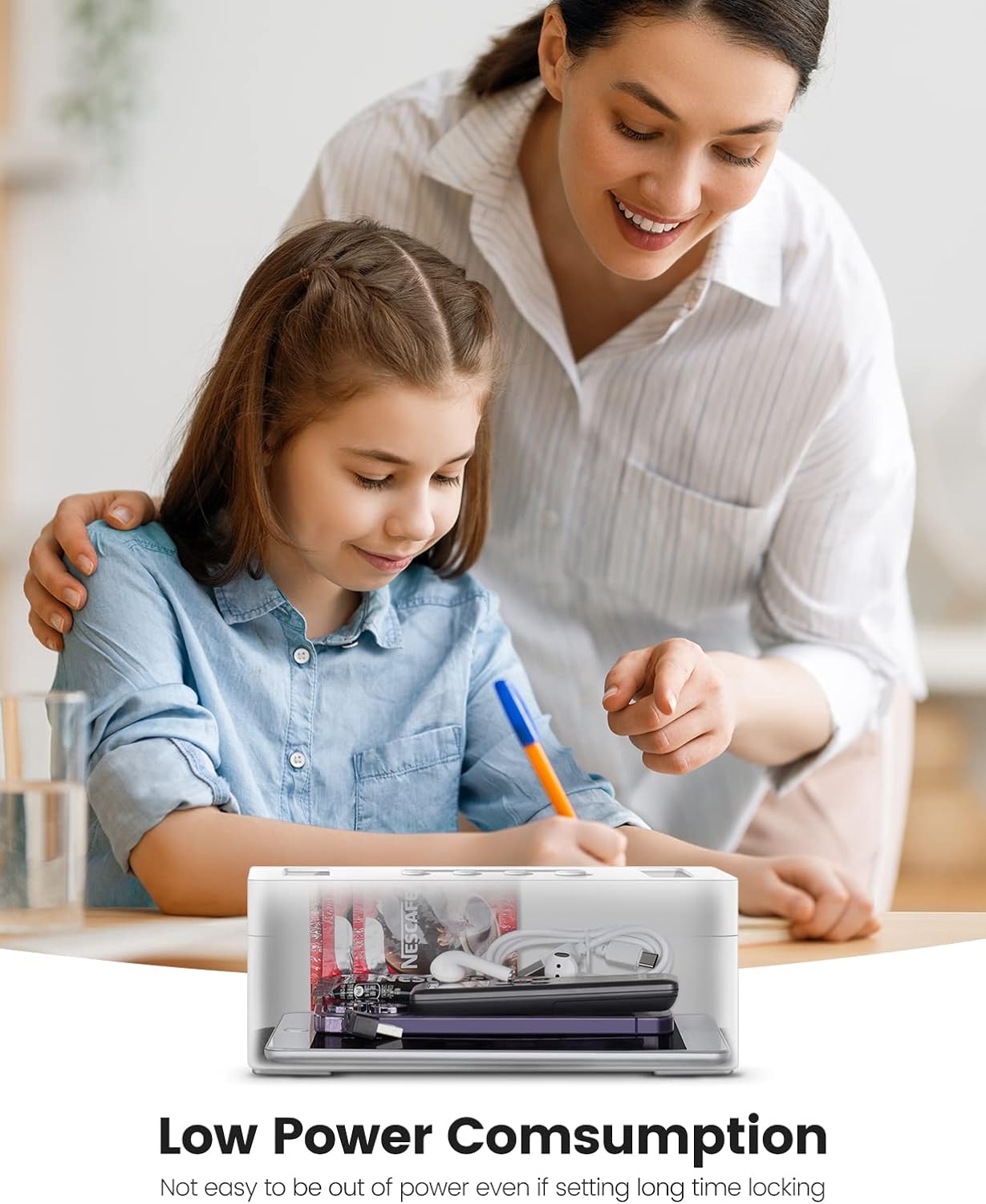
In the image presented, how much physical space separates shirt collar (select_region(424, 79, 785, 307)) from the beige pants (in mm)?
446

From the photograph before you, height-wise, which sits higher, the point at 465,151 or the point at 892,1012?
the point at 465,151

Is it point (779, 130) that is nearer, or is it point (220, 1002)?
point (220, 1002)

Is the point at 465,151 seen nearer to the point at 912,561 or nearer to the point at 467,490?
the point at 467,490

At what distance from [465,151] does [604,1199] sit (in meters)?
0.67

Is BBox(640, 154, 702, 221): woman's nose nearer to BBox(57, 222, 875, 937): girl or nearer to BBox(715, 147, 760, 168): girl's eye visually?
BBox(715, 147, 760, 168): girl's eye

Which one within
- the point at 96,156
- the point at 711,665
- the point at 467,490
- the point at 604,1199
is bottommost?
the point at 604,1199

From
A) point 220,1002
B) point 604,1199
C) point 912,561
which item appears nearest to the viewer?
point 604,1199

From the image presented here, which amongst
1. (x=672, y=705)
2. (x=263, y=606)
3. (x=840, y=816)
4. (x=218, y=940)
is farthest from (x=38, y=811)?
(x=840, y=816)

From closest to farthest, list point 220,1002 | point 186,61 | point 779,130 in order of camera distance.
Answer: point 220,1002
point 779,130
point 186,61

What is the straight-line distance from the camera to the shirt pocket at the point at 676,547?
97 centimetres

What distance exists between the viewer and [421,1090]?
0.47m

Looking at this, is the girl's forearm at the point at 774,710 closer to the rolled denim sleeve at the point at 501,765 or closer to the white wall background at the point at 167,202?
the rolled denim sleeve at the point at 501,765

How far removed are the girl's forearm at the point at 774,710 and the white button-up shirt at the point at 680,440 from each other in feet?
0.06

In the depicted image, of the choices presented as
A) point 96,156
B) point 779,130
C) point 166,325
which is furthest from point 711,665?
point 96,156
